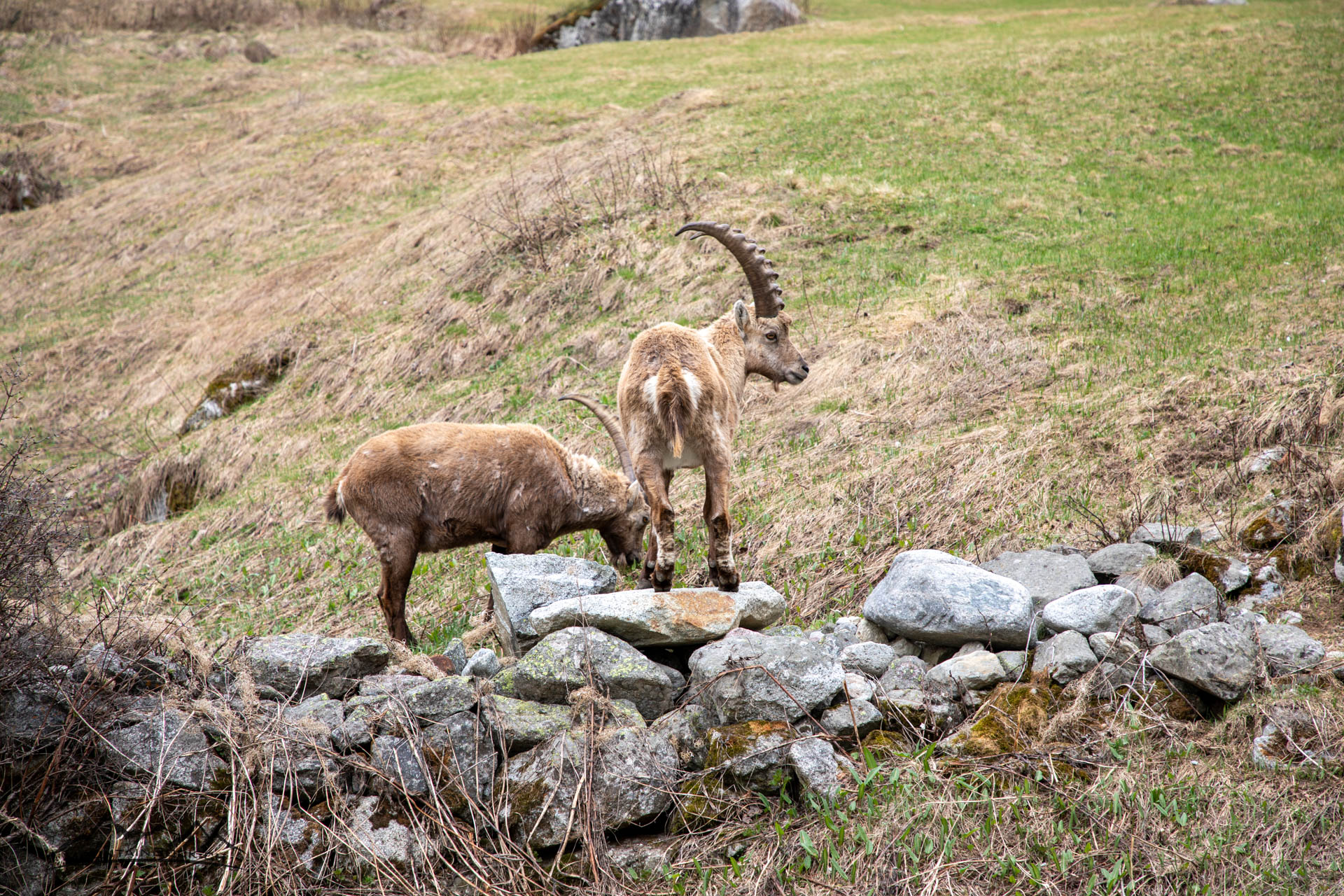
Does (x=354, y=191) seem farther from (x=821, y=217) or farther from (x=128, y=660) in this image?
(x=128, y=660)

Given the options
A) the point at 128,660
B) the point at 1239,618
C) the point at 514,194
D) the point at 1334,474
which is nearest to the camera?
the point at 128,660

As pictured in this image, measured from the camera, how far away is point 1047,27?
2895 cm

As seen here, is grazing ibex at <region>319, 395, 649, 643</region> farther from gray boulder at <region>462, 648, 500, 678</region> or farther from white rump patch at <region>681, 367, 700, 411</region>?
gray boulder at <region>462, 648, 500, 678</region>

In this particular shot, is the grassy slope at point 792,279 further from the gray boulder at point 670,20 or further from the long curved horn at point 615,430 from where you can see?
the gray boulder at point 670,20

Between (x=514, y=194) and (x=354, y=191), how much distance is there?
7.22m

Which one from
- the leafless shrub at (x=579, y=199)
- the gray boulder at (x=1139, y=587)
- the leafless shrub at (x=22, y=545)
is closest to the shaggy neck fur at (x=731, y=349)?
the gray boulder at (x=1139, y=587)

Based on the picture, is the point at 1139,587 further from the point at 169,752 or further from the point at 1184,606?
the point at 169,752

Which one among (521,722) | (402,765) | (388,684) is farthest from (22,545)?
(521,722)

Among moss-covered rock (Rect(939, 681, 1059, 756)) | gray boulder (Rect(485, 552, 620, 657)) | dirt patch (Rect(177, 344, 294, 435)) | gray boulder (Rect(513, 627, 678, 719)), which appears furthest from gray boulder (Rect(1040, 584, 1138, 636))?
dirt patch (Rect(177, 344, 294, 435))

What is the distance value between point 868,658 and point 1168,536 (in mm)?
2603

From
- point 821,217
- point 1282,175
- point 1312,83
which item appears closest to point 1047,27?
point 1312,83

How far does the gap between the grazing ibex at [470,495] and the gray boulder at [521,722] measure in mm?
2961

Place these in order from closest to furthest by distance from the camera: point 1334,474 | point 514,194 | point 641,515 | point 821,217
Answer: point 1334,474, point 641,515, point 821,217, point 514,194

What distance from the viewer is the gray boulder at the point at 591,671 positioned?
5.00 meters
